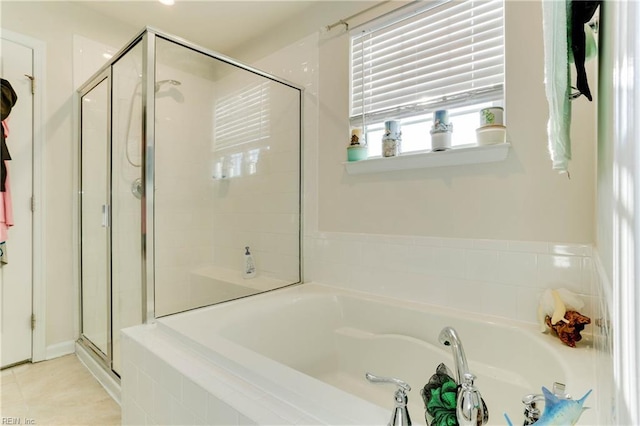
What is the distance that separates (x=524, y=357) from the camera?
129 centimetres

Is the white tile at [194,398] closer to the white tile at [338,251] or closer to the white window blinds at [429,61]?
the white tile at [338,251]

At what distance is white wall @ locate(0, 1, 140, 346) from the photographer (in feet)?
7.11

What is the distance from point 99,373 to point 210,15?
2.52m

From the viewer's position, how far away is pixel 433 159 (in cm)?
163

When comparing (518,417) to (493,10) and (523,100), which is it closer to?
(523,100)

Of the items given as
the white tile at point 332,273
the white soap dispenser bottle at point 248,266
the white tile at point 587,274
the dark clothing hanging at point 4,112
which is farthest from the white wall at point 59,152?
the white tile at point 587,274

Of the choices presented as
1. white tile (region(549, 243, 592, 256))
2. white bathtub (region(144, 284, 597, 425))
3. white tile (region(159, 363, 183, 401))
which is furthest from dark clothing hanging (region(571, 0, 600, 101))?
white tile (region(159, 363, 183, 401))

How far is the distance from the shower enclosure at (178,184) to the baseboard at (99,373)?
5 centimetres

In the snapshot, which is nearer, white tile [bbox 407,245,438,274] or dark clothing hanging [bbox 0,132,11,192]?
white tile [bbox 407,245,438,274]

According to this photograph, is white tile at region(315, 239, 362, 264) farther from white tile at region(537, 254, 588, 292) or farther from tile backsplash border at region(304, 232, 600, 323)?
white tile at region(537, 254, 588, 292)

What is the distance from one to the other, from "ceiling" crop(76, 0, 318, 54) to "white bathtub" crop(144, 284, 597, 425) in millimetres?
1956

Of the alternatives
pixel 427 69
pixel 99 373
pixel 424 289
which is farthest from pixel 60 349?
pixel 427 69

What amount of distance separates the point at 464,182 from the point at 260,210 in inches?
57.1

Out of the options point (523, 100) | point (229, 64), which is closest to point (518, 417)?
point (523, 100)
